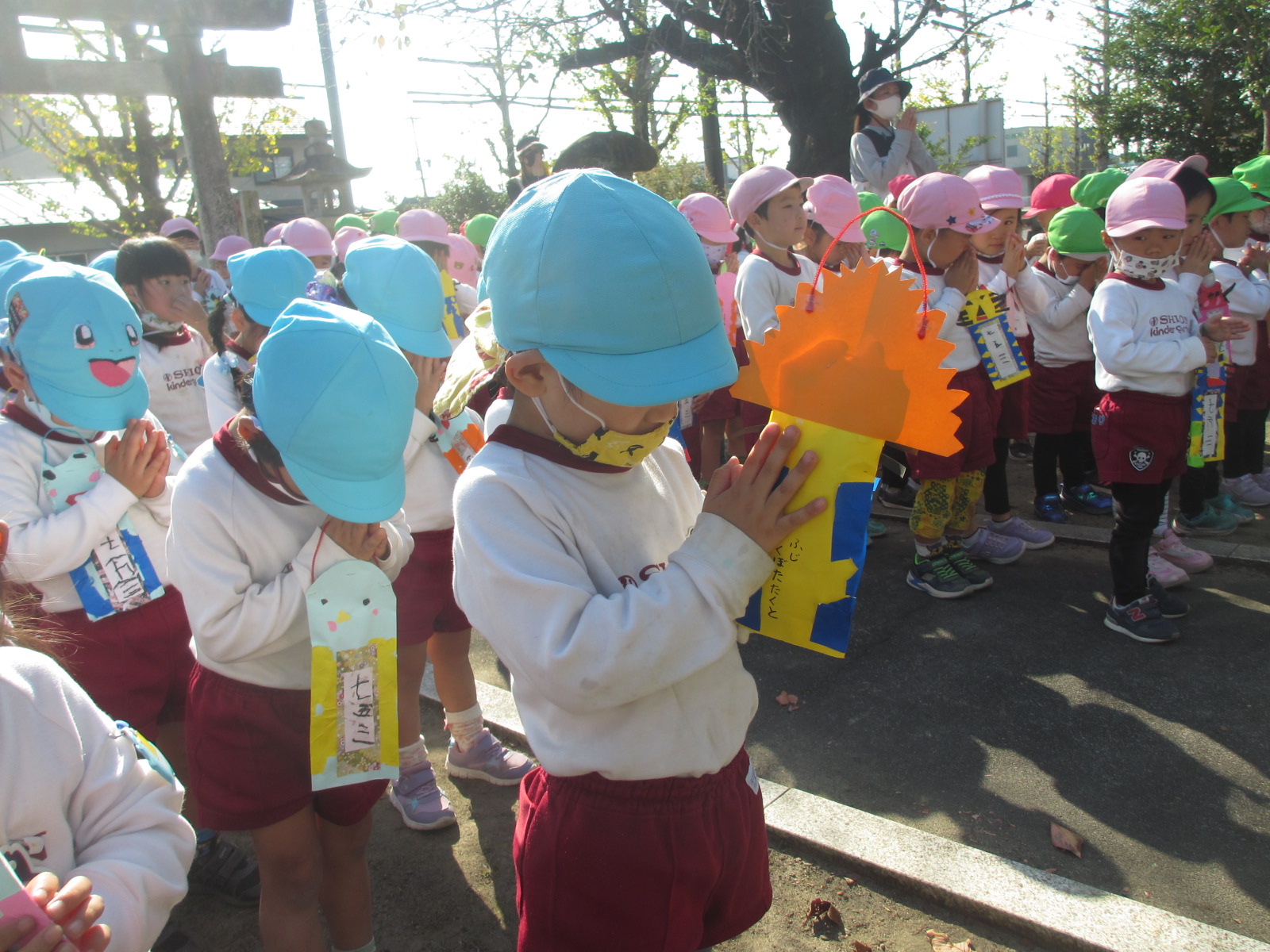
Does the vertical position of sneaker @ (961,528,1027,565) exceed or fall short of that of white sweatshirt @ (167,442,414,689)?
it falls short

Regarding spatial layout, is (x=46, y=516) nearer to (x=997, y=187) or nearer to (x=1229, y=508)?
(x=997, y=187)

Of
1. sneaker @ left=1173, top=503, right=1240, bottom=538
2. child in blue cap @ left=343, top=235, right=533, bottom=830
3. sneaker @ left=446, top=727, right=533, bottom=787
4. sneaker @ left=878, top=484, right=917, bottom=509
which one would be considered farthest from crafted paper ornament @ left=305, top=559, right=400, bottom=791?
sneaker @ left=1173, top=503, right=1240, bottom=538

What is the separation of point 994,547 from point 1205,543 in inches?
43.9

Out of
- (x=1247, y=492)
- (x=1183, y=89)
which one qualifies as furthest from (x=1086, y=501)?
(x=1183, y=89)

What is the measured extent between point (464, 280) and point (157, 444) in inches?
175

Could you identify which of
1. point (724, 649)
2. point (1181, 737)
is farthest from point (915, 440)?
point (1181, 737)

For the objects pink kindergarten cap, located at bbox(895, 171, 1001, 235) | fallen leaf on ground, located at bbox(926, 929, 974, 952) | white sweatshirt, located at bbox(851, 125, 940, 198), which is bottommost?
fallen leaf on ground, located at bbox(926, 929, 974, 952)

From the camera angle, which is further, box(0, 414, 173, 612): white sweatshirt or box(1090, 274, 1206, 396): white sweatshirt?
box(1090, 274, 1206, 396): white sweatshirt

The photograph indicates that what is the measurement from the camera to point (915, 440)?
1400 mm

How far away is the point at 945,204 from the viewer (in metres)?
4.03

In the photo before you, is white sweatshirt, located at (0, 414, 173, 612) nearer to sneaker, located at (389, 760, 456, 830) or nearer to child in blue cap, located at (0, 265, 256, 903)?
child in blue cap, located at (0, 265, 256, 903)

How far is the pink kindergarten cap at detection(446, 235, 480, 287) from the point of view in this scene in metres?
6.60

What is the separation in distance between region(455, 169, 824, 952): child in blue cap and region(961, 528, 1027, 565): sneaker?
11.7 ft

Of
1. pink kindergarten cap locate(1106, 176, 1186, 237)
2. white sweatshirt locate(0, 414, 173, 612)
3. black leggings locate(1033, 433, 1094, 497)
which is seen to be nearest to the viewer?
white sweatshirt locate(0, 414, 173, 612)
